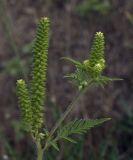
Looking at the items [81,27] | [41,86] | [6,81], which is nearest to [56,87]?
[6,81]

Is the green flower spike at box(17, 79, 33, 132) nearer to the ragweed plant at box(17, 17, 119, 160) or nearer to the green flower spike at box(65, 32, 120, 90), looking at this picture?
the ragweed plant at box(17, 17, 119, 160)

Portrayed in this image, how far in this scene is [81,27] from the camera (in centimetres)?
471

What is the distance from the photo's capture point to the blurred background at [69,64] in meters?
3.63

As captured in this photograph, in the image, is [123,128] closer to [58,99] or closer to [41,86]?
[58,99]

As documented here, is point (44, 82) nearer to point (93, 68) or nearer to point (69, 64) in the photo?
point (93, 68)

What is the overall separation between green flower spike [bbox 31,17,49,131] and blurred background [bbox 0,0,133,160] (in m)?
1.54

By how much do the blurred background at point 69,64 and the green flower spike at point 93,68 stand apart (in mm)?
1558

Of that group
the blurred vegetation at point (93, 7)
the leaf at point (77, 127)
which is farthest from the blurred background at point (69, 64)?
the leaf at point (77, 127)

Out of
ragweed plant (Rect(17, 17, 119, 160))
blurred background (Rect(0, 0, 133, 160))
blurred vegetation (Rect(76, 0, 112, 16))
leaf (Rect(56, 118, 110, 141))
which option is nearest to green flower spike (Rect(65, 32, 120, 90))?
ragweed plant (Rect(17, 17, 119, 160))

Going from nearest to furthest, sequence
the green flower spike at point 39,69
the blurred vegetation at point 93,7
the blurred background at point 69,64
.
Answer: the green flower spike at point 39,69 < the blurred background at point 69,64 < the blurred vegetation at point 93,7

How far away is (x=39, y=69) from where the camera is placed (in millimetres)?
1649

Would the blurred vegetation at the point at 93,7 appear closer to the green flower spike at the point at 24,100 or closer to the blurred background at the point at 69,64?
the blurred background at the point at 69,64

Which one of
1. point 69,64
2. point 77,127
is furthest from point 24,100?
point 69,64

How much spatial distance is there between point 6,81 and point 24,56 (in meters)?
0.31
